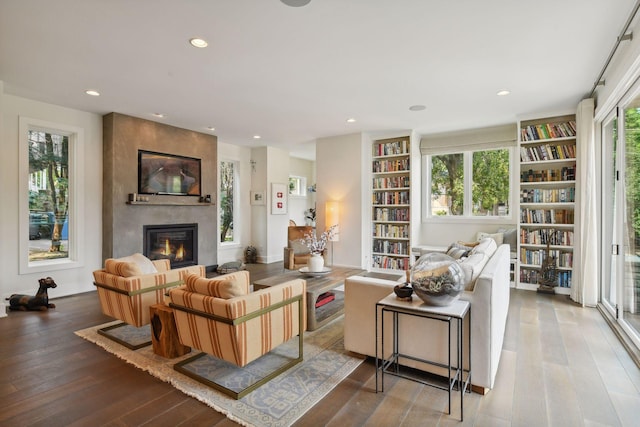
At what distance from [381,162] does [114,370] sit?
5284 millimetres

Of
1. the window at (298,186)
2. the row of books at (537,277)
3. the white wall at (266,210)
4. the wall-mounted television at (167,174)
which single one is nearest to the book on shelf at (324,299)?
the row of books at (537,277)

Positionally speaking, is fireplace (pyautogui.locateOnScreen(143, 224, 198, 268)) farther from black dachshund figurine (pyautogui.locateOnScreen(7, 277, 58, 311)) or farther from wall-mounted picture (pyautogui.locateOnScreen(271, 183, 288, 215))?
wall-mounted picture (pyautogui.locateOnScreen(271, 183, 288, 215))

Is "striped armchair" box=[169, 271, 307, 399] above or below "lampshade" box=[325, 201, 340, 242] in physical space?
below

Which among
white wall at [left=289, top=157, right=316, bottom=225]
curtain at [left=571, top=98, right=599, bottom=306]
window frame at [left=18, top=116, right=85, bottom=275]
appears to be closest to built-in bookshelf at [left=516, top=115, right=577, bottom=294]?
curtain at [left=571, top=98, right=599, bottom=306]

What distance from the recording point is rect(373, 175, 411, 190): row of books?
20.0 feet

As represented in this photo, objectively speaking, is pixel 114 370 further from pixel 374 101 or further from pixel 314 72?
pixel 374 101

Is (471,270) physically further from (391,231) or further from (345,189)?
(345,189)

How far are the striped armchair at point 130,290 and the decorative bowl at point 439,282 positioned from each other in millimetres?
2423

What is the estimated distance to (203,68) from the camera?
Answer: 337 centimetres

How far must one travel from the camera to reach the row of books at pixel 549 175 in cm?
484

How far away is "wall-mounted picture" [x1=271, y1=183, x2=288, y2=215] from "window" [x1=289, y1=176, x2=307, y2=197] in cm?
128

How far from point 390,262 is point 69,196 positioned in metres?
5.50

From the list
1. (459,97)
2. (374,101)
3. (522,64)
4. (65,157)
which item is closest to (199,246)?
(65,157)

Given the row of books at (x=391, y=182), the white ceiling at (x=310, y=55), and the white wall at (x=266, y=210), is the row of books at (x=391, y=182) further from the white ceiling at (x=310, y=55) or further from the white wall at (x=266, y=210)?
the white wall at (x=266, y=210)
